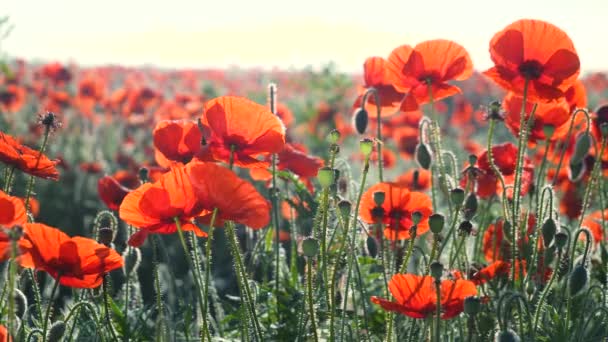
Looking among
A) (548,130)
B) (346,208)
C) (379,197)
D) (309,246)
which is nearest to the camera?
(309,246)

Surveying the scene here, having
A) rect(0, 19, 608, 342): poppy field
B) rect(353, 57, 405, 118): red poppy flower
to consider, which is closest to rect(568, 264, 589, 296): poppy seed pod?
rect(0, 19, 608, 342): poppy field

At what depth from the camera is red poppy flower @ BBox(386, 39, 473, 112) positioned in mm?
2518

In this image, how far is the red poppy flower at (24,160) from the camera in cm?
188

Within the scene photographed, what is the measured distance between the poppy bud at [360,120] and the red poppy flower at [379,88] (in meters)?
0.10

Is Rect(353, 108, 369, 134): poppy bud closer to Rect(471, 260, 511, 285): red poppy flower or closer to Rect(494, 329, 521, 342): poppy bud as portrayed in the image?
Rect(471, 260, 511, 285): red poppy flower

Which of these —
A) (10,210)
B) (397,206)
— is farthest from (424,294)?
(10,210)

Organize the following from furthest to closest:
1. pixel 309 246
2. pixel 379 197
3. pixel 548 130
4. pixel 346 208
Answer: pixel 548 130 → pixel 379 197 → pixel 346 208 → pixel 309 246

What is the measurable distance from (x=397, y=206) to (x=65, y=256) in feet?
3.48

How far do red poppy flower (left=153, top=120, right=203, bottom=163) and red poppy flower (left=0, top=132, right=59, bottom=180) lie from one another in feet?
1.11

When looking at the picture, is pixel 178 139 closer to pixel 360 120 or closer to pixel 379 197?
pixel 379 197

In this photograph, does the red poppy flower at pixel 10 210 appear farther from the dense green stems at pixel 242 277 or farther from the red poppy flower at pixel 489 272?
the red poppy flower at pixel 489 272

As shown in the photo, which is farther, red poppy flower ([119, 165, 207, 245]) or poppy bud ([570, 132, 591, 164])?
poppy bud ([570, 132, 591, 164])

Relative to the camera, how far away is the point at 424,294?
172 cm

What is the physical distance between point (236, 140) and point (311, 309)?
1.63 ft
